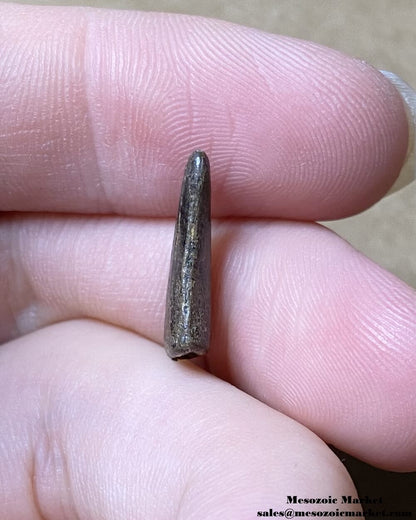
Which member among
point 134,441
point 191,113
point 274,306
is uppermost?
point 191,113

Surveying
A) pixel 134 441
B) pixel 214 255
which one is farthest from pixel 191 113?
pixel 134 441

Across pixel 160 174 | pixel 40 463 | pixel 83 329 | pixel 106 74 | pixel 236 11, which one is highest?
pixel 236 11

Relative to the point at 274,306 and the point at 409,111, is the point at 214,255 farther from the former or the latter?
the point at 409,111

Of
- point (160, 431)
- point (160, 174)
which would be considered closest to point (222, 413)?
point (160, 431)

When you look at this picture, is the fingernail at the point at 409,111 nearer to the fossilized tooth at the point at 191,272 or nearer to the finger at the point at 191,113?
the finger at the point at 191,113

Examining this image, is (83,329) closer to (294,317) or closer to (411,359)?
(294,317)

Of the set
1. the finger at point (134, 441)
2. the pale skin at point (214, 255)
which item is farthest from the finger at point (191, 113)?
the finger at point (134, 441)

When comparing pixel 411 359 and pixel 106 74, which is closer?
pixel 411 359
